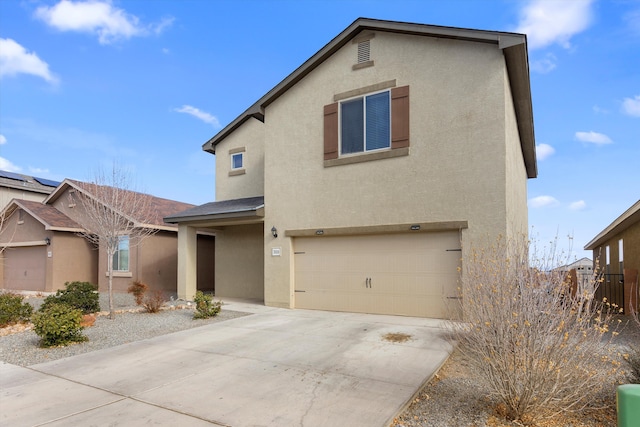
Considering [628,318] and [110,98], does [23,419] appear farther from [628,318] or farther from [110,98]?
[110,98]

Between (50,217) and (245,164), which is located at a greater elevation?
(245,164)

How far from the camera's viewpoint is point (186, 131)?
67.5ft

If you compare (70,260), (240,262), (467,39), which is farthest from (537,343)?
(70,260)

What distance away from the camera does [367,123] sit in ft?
35.8

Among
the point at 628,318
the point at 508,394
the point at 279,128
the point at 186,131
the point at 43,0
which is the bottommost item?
the point at 628,318

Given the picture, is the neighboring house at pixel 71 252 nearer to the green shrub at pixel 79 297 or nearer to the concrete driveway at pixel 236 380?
the green shrub at pixel 79 297

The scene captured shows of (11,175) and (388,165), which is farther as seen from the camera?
(11,175)

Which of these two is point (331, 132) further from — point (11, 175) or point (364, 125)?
point (11, 175)

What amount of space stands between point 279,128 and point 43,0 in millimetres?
8059

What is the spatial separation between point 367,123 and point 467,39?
316cm

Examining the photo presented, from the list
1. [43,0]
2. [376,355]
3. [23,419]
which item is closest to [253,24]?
[43,0]

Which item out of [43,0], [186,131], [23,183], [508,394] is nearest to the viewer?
[508,394]

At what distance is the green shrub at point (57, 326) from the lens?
24.8 feet

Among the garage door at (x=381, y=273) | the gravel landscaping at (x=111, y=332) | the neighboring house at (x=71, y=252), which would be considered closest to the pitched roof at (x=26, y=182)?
the neighboring house at (x=71, y=252)
